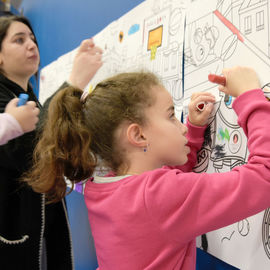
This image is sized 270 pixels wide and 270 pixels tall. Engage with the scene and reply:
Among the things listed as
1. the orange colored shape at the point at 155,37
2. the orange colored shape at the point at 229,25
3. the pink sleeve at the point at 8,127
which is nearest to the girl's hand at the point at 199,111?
the orange colored shape at the point at 229,25

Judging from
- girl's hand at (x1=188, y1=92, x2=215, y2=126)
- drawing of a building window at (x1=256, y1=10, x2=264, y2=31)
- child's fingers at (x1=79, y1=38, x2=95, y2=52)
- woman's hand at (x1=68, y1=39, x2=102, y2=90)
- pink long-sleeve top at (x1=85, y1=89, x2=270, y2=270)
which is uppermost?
child's fingers at (x1=79, y1=38, x2=95, y2=52)

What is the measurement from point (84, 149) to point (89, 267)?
0.74 meters

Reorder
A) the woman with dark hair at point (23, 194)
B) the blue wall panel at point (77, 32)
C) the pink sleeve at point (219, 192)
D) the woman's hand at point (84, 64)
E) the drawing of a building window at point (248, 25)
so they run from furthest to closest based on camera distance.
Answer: the blue wall panel at point (77, 32) → the woman's hand at point (84, 64) → the woman with dark hair at point (23, 194) → the drawing of a building window at point (248, 25) → the pink sleeve at point (219, 192)

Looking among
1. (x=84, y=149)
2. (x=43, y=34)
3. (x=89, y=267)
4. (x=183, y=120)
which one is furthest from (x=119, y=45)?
(x=43, y=34)

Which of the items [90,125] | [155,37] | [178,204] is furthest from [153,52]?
[178,204]

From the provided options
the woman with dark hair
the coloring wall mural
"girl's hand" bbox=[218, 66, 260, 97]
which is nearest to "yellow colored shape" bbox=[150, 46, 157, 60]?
the coloring wall mural

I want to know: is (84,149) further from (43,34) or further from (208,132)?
(43,34)

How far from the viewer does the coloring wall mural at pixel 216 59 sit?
48 centimetres

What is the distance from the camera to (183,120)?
66 cm

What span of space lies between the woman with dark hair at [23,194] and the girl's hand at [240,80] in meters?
0.48

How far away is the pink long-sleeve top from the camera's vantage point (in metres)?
0.39

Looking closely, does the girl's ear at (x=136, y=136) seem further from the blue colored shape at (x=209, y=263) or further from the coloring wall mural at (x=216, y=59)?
the blue colored shape at (x=209, y=263)

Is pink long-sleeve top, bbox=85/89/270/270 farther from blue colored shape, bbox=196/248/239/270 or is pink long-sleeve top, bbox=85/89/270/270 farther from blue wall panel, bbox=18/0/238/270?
blue wall panel, bbox=18/0/238/270

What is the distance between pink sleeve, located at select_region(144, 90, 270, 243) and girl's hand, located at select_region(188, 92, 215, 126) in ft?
0.42
